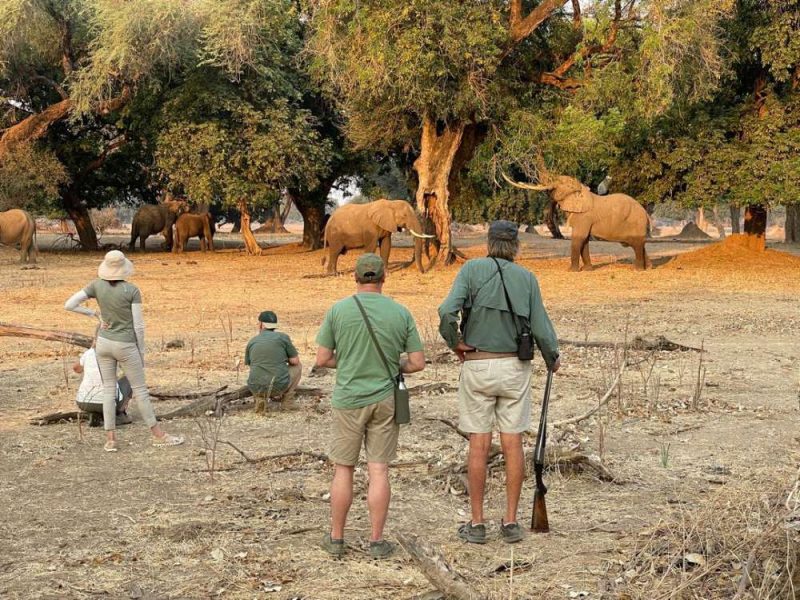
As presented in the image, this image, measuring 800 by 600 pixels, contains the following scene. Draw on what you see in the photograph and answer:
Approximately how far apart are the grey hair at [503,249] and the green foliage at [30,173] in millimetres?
26835

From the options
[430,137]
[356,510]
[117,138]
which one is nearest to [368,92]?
[430,137]

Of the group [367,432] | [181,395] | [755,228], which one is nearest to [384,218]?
[755,228]

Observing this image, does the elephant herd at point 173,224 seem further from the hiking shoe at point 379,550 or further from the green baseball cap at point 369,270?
the hiking shoe at point 379,550

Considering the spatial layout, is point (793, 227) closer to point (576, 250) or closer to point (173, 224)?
point (576, 250)

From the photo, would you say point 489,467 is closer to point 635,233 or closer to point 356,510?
point 356,510

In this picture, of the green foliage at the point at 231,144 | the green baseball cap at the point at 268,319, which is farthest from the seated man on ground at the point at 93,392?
the green foliage at the point at 231,144

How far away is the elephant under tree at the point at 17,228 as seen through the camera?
1073 inches

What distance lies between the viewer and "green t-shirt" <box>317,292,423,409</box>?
5328mm

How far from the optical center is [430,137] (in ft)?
83.0

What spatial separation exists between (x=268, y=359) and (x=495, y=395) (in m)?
3.64

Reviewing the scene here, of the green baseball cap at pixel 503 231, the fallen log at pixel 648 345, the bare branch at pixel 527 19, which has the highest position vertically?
the bare branch at pixel 527 19

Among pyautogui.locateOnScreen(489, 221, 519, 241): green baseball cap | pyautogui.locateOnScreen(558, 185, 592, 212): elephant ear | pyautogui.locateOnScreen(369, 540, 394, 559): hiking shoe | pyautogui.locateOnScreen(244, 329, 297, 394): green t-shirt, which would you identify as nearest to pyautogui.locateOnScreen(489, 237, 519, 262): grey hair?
pyautogui.locateOnScreen(489, 221, 519, 241): green baseball cap

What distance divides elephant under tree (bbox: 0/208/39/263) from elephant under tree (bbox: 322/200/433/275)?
8.75 meters

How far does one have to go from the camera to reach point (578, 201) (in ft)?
80.7
